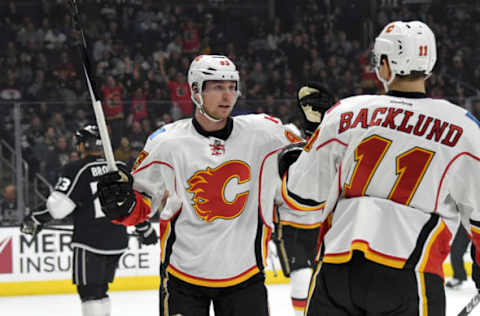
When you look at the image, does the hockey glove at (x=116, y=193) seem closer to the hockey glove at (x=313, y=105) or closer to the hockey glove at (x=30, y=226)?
the hockey glove at (x=313, y=105)

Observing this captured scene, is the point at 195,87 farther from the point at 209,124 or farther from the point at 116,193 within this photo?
the point at 116,193

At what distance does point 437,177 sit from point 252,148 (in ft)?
3.09

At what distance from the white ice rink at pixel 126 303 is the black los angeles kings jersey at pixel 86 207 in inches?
50.0

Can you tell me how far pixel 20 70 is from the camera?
32.3 feet

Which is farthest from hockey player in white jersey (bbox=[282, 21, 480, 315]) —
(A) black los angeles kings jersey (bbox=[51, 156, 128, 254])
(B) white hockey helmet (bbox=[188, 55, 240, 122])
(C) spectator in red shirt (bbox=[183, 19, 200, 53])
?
(C) spectator in red shirt (bbox=[183, 19, 200, 53])

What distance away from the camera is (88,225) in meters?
4.48

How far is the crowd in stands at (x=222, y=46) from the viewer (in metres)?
9.69

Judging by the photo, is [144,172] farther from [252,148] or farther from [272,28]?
[272,28]

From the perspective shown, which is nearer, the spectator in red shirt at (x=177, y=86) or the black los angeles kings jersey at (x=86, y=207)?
the black los angeles kings jersey at (x=86, y=207)

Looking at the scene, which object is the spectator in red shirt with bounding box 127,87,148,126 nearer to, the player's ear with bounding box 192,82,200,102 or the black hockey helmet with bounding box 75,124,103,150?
the black hockey helmet with bounding box 75,124,103,150

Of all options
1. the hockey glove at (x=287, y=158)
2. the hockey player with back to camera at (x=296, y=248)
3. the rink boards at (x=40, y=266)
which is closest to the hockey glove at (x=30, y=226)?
the hockey player with back to camera at (x=296, y=248)

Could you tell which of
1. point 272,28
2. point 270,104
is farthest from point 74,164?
point 272,28

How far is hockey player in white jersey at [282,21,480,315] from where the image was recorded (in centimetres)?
196

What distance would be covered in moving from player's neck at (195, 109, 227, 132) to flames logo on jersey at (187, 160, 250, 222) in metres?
0.16
